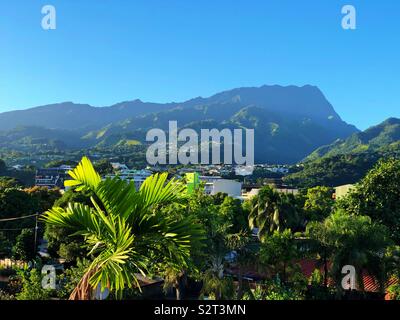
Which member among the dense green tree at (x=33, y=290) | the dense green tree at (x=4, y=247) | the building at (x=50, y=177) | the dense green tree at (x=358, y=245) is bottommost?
the building at (x=50, y=177)

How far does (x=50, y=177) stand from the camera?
12294 cm

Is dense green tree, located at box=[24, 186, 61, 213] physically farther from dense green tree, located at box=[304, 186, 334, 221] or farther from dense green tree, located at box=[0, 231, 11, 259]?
dense green tree, located at box=[304, 186, 334, 221]

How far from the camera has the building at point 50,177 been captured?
117875 millimetres

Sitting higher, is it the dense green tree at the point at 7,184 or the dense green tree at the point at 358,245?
the dense green tree at the point at 358,245

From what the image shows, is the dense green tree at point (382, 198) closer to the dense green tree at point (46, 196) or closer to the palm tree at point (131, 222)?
the palm tree at point (131, 222)

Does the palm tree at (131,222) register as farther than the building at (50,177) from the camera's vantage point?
No

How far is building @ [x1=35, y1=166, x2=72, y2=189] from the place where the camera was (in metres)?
118

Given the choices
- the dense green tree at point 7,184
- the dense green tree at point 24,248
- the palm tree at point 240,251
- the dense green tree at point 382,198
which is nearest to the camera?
the palm tree at point 240,251

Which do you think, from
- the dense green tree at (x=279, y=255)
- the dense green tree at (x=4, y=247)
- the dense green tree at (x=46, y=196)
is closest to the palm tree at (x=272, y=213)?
the dense green tree at (x=279, y=255)

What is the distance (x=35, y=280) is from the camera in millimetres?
9820

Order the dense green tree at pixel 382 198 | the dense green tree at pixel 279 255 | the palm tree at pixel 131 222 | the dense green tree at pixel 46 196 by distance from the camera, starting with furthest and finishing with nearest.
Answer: the dense green tree at pixel 46 196
the dense green tree at pixel 382 198
the dense green tree at pixel 279 255
the palm tree at pixel 131 222
